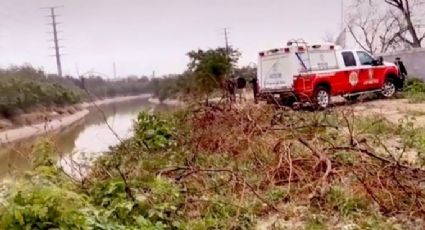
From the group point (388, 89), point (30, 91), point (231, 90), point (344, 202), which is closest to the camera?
point (344, 202)

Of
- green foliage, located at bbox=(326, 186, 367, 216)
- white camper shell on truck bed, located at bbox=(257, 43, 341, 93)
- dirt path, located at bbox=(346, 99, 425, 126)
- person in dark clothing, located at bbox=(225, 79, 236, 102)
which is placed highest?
white camper shell on truck bed, located at bbox=(257, 43, 341, 93)

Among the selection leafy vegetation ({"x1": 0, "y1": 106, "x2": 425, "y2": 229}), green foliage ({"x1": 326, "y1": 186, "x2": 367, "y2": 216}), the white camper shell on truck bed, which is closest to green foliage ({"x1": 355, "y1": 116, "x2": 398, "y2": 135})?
leafy vegetation ({"x1": 0, "y1": 106, "x2": 425, "y2": 229})

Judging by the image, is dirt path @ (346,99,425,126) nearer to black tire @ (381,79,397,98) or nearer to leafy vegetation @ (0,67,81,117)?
black tire @ (381,79,397,98)

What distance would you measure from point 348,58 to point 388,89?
2.17 metres

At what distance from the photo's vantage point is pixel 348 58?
15.4 meters

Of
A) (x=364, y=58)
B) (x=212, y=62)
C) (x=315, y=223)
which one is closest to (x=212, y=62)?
(x=212, y=62)

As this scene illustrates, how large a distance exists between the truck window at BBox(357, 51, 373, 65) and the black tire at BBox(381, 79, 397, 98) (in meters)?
0.99

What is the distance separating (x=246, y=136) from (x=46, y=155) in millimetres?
3008

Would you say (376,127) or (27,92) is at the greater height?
(27,92)

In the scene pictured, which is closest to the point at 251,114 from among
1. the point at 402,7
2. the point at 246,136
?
the point at 246,136

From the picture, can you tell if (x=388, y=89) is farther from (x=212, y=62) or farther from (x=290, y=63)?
(x=212, y=62)

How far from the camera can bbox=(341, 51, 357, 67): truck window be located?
1535 centimetres

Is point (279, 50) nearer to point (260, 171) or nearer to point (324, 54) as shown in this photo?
point (324, 54)

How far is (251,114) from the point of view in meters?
9.22
